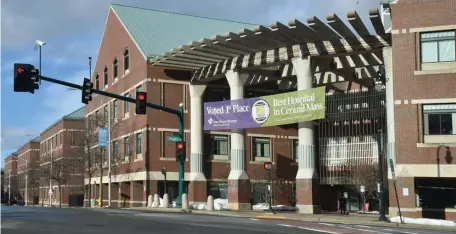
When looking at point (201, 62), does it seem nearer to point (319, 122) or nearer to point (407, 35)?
point (319, 122)

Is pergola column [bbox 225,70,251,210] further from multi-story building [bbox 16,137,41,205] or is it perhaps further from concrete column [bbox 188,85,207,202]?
multi-story building [bbox 16,137,41,205]

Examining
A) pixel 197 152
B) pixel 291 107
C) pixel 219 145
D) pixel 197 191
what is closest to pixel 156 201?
pixel 197 191

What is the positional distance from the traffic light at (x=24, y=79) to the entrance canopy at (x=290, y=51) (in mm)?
16497

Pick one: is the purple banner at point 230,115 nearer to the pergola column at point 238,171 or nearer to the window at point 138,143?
the pergola column at point 238,171

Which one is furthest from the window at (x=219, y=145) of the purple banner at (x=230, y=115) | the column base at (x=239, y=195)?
the column base at (x=239, y=195)

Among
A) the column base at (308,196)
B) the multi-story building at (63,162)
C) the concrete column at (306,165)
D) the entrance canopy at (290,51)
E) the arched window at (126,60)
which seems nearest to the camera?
the entrance canopy at (290,51)

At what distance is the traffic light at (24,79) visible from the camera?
2581 cm

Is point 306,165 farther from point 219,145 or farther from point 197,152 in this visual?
point 219,145

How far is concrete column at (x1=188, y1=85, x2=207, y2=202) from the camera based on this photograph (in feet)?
159

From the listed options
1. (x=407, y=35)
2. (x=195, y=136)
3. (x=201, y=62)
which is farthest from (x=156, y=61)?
(x=407, y=35)

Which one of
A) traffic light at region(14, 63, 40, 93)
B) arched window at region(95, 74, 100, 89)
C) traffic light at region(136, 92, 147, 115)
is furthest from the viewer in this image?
arched window at region(95, 74, 100, 89)

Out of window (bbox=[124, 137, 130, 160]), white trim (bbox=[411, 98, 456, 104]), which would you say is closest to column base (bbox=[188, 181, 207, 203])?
window (bbox=[124, 137, 130, 160])

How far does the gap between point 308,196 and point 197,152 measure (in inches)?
501

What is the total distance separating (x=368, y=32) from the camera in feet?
124
